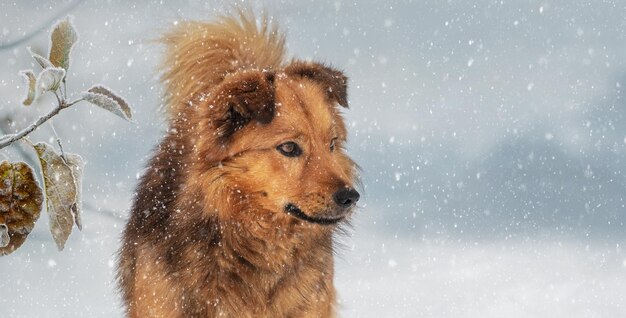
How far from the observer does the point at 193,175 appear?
4.70 meters

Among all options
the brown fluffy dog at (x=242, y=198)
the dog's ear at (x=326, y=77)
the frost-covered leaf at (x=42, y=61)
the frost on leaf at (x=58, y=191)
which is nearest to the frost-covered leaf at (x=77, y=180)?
the frost on leaf at (x=58, y=191)

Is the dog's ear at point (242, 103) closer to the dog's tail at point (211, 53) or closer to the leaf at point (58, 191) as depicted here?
the dog's tail at point (211, 53)

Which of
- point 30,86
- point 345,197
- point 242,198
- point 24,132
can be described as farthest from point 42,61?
point 242,198

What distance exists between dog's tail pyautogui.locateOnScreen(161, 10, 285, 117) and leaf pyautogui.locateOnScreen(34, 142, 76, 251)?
13.3ft

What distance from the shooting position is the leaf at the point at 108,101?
3.06 ft

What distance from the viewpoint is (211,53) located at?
5230 millimetres

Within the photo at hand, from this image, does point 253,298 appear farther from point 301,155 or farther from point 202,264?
point 301,155

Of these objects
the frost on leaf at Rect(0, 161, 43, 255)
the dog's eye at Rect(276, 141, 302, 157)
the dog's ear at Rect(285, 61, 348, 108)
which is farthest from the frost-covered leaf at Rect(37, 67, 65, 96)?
the dog's ear at Rect(285, 61, 348, 108)

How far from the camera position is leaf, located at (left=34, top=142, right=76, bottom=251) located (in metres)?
0.93

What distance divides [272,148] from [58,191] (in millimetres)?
3564

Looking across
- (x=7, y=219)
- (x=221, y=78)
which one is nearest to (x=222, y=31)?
(x=221, y=78)

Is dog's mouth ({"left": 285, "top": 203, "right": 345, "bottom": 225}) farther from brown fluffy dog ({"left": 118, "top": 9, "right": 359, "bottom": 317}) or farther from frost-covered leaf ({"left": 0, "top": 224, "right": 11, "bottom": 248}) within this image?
frost-covered leaf ({"left": 0, "top": 224, "right": 11, "bottom": 248})

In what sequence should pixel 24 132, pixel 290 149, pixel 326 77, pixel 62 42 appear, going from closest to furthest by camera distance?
1. pixel 24 132
2. pixel 62 42
3. pixel 290 149
4. pixel 326 77

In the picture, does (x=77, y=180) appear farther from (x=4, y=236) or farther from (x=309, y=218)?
(x=309, y=218)
